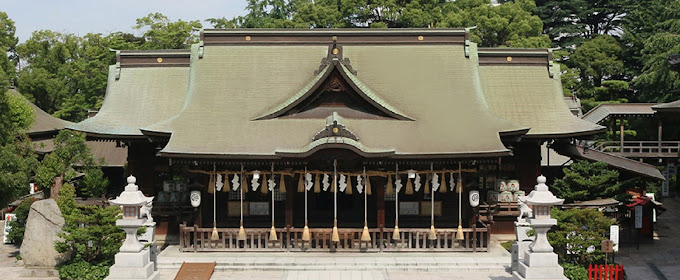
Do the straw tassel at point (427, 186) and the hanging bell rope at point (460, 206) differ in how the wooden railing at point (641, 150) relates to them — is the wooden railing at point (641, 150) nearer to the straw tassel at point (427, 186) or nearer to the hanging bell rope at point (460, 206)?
the straw tassel at point (427, 186)

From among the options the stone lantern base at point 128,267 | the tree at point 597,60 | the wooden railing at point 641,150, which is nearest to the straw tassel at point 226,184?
the stone lantern base at point 128,267

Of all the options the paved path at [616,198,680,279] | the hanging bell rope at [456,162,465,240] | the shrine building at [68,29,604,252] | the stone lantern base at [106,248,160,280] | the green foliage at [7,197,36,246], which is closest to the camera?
the stone lantern base at [106,248,160,280]

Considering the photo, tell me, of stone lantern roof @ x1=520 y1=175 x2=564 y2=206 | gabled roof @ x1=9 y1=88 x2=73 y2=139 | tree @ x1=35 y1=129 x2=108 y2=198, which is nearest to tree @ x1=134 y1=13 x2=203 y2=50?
gabled roof @ x1=9 y1=88 x2=73 y2=139

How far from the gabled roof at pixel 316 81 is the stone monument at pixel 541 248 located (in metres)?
4.02

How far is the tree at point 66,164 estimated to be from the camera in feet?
94.8

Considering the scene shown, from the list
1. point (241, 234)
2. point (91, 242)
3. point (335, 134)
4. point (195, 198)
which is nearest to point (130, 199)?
point (91, 242)

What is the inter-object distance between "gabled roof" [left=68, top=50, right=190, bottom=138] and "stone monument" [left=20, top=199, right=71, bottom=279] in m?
4.03

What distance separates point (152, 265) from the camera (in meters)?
18.1

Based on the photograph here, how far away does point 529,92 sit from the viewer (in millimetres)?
26203

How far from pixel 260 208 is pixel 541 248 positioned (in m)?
10.7

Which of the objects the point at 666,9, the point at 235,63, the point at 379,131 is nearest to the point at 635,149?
the point at 666,9

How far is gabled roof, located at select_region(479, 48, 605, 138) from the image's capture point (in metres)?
24.2

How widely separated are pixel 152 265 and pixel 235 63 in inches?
409

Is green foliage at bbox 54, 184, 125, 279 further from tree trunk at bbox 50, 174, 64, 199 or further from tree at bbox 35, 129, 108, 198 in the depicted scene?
tree trunk at bbox 50, 174, 64, 199
